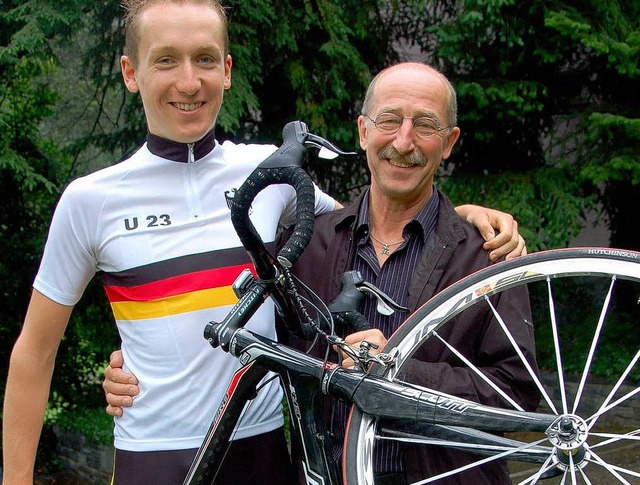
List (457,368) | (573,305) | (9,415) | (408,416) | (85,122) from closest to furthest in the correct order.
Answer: (408,416) → (457,368) → (9,415) → (573,305) → (85,122)

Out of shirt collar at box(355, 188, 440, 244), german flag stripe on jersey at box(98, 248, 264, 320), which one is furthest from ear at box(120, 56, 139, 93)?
shirt collar at box(355, 188, 440, 244)

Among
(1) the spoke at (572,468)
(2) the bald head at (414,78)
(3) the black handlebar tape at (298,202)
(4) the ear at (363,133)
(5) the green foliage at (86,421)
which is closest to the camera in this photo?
(1) the spoke at (572,468)

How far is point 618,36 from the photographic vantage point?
589 cm

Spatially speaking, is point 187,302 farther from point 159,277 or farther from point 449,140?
point 449,140

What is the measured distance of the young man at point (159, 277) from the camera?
2.17m

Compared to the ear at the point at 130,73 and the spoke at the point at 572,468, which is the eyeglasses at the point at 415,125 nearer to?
the ear at the point at 130,73

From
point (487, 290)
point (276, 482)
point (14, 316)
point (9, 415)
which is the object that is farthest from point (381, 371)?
point (14, 316)

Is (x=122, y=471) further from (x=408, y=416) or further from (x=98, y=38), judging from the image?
(x=98, y=38)

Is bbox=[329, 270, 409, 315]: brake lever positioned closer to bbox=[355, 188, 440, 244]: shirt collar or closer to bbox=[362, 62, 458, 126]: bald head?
bbox=[355, 188, 440, 244]: shirt collar

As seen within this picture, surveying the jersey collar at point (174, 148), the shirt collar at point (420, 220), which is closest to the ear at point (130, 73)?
the jersey collar at point (174, 148)

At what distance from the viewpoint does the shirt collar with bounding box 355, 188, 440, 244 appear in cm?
227

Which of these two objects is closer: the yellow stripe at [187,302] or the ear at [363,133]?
the yellow stripe at [187,302]

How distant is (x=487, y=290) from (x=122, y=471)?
116 cm

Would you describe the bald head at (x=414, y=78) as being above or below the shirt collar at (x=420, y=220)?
above
